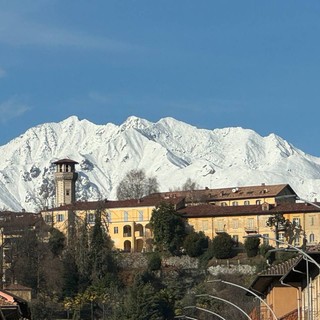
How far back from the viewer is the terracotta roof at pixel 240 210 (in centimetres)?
17638

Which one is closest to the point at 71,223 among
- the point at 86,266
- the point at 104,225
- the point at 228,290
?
the point at 104,225

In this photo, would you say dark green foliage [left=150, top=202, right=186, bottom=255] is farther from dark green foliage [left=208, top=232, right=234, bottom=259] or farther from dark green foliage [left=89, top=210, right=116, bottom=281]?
dark green foliage [left=89, top=210, right=116, bottom=281]

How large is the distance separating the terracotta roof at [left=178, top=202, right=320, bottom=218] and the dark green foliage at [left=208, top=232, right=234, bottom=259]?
968 cm

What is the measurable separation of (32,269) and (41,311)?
20644 millimetres

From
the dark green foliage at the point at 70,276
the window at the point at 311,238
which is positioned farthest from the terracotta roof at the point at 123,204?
the dark green foliage at the point at 70,276

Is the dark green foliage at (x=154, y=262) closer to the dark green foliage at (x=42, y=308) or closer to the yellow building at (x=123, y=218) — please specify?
the yellow building at (x=123, y=218)

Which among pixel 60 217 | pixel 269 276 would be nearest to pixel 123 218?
pixel 60 217

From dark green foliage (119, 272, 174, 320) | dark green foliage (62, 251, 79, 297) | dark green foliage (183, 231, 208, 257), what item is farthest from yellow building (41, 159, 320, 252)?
dark green foliage (119, 272, 174, 320)

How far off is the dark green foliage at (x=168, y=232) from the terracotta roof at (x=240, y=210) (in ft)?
21.6

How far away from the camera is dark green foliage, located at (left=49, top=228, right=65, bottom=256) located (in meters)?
168

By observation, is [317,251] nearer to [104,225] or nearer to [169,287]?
[169,287]

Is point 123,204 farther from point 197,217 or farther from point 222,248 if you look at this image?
point 222,248

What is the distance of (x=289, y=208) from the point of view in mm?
176500

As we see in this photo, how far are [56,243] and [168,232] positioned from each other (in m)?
12.7
